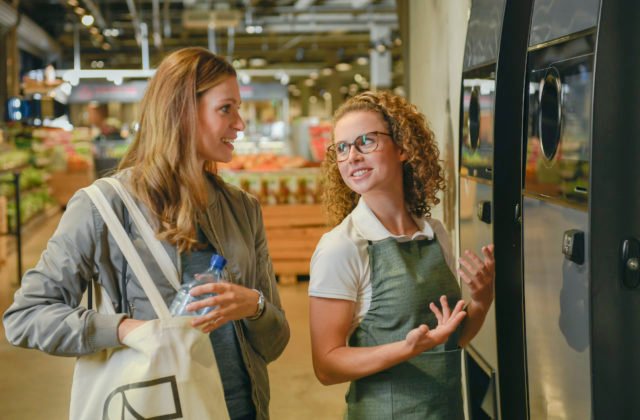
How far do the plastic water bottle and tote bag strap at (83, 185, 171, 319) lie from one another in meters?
0.04

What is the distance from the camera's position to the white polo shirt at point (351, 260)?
6.83ft

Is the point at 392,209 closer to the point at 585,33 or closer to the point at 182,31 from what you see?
the point at 585,33

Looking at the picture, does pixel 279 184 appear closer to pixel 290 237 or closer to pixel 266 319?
pixel 290 237

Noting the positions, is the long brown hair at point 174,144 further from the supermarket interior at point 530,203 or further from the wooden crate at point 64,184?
the wooden crate at point 64,184

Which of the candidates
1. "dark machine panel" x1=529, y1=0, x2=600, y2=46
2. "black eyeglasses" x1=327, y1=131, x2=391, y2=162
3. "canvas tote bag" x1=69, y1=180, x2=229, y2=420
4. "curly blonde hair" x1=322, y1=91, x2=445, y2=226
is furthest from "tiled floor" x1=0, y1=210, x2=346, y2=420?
"canvas tote bag" x1=69, y1=180, x2=229, y2=420

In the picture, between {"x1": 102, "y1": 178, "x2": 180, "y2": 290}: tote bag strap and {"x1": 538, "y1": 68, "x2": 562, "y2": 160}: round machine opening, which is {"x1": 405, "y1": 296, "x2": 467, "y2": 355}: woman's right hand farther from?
{"x1": 538, "y1": 68, "x2": 562, "y2": 160}: round machine opening

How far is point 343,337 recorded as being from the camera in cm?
208

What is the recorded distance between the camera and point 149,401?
6.09 ft

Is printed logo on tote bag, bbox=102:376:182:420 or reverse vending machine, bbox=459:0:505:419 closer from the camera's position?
printed logo on tote bag, bbox=102:376:182:420

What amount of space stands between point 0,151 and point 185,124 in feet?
31.8

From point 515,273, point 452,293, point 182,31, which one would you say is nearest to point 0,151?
point 515,273

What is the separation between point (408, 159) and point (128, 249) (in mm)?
760

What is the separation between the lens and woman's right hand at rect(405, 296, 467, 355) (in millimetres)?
1948

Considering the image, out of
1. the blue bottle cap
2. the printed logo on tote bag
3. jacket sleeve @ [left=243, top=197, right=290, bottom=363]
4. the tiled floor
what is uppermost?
the blue bottle cap
